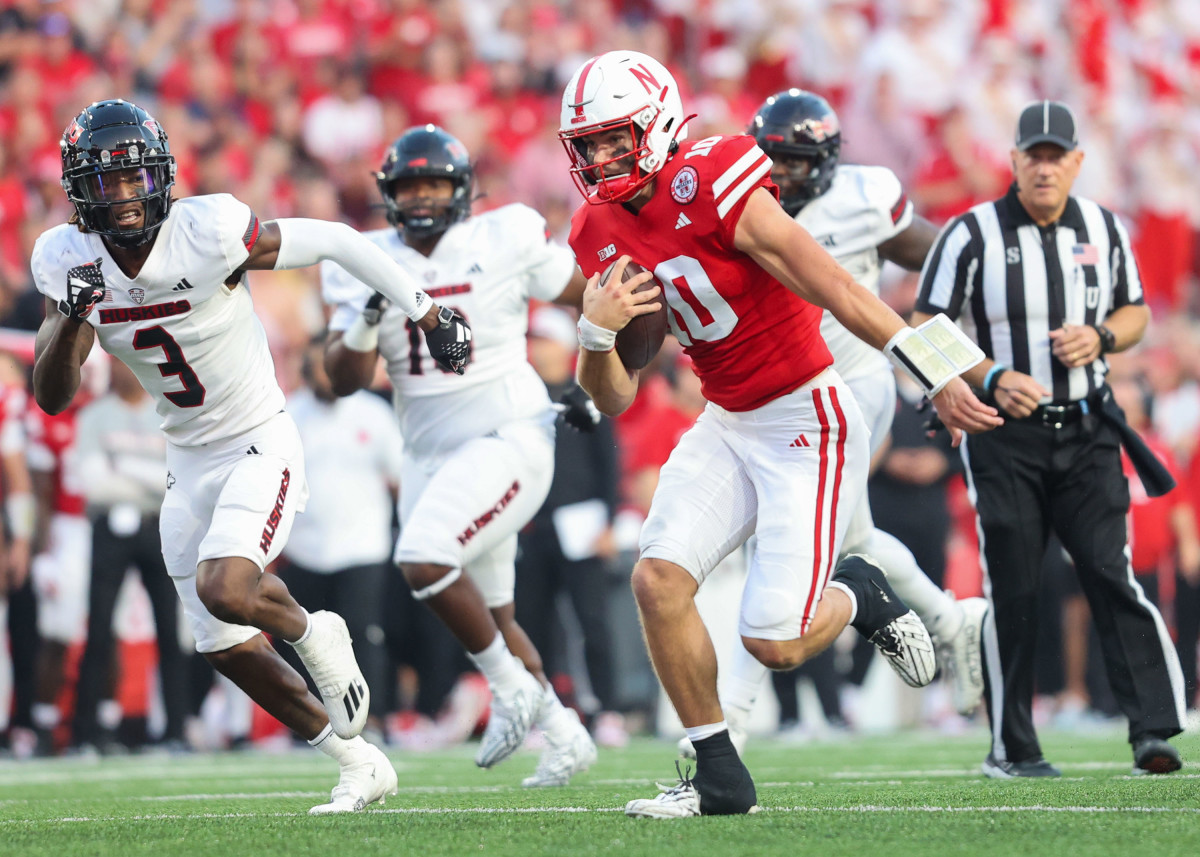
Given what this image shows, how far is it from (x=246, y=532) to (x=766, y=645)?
152 cm

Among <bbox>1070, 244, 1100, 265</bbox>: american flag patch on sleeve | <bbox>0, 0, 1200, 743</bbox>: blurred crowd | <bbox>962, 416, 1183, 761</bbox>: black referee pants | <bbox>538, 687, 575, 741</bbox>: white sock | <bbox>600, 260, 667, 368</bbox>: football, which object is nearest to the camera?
<bbox>600, 260, 667, 368</bbox>: football

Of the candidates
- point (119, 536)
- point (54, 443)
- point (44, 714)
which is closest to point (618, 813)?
point (119, 536)

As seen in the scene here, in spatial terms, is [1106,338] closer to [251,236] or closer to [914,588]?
[914,588]

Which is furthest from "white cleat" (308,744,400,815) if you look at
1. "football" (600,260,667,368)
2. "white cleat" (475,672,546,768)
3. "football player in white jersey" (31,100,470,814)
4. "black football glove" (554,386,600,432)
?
"black football glove" (554,386,600,432)

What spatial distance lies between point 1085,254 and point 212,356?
2.94 metres

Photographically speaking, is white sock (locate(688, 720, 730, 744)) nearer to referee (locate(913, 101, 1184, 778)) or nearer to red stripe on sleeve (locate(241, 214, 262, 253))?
referee (locate(913, 101, 1184, 778))

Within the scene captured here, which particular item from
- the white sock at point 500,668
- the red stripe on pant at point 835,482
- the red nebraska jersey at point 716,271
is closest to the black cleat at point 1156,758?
the red stripe on pant at point 835,482

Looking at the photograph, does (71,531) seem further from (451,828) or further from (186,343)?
(451,828)

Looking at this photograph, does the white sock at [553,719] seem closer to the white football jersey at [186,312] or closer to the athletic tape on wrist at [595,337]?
the white football jersey at [186,312]

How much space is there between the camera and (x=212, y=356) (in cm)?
511

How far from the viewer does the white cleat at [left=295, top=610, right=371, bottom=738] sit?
5023 millimetres

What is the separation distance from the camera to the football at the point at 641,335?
15.1 ft

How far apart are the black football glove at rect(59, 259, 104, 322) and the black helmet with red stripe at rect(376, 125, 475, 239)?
1.68 m

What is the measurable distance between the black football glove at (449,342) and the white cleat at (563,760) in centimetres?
167
